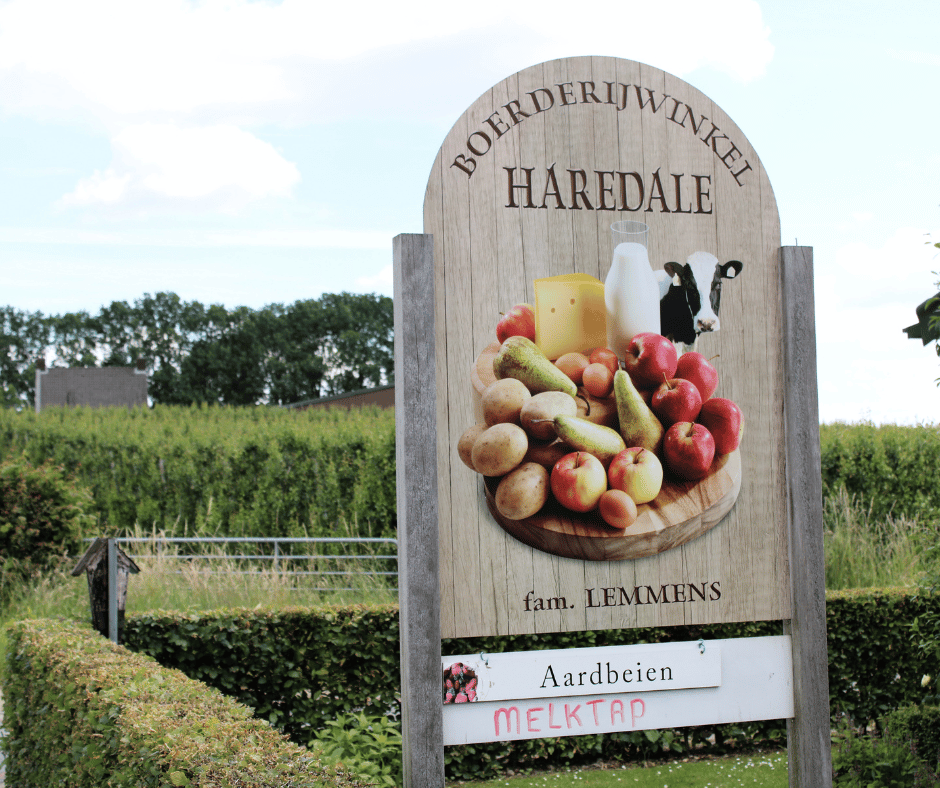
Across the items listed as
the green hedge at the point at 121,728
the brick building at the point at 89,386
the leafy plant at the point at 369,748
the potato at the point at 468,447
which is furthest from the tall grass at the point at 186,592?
the brick building at the point at 89,386

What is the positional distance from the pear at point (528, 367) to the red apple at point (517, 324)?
0.03m

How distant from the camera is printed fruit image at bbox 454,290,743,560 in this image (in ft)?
10.2

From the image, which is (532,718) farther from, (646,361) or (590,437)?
(646,361)

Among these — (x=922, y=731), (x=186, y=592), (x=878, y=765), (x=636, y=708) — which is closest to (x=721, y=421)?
(x=636, y=708)

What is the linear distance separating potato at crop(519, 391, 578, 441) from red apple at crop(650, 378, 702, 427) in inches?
15.5

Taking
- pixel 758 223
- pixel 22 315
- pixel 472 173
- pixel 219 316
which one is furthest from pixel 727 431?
pixel 22 315

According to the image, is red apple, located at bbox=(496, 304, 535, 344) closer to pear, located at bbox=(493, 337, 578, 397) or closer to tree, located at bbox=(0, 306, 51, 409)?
pear, located at bbox=(493, 337, 578, 397)

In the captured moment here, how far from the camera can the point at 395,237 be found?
10.4ft

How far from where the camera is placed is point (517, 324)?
3.18 metres

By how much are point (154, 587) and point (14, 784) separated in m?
2.87

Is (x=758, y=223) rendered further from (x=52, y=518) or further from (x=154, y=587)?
(x=52, y=518)

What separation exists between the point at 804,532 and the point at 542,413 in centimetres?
123

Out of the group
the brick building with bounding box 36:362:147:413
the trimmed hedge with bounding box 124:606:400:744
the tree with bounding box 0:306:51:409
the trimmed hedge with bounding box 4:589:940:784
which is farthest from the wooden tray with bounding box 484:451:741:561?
the tree with bounding box 0:306:51:409

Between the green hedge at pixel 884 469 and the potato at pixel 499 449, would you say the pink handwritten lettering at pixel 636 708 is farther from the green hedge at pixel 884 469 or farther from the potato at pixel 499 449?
the green hedge at pixel 884 469
